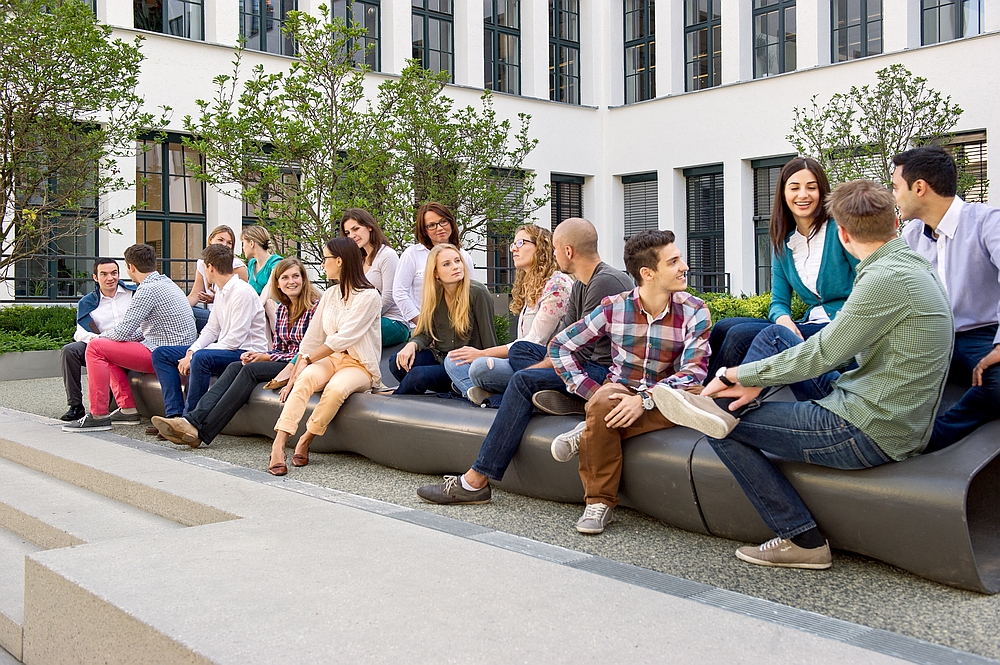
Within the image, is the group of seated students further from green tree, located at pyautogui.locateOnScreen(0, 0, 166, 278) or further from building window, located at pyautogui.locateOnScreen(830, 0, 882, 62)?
building window, located at pyautogui.locateOnScreen(830, 0, 882, 62)

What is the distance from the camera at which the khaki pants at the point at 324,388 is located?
672 cm

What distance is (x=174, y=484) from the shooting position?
18.5 feet

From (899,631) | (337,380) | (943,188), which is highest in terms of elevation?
(943,188)

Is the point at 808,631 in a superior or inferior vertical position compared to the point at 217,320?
inferior

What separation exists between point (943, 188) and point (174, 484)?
13.8 ft

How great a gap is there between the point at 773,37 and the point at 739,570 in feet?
69.1

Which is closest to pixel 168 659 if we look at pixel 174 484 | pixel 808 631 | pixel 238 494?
pixel 808 631

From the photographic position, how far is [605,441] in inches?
189

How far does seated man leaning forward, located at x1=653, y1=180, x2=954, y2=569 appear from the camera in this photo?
12.4ft

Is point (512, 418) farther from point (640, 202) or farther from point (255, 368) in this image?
point (640, 202)

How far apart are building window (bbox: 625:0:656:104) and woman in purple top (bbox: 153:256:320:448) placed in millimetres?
18924

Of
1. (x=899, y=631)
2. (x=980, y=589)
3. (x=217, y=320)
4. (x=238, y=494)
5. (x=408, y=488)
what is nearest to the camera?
(x=899, y=631)

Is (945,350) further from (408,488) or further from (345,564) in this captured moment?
(408,488)

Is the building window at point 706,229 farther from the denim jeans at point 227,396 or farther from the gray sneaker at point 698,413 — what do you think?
the gray sneaker at point 698,413
